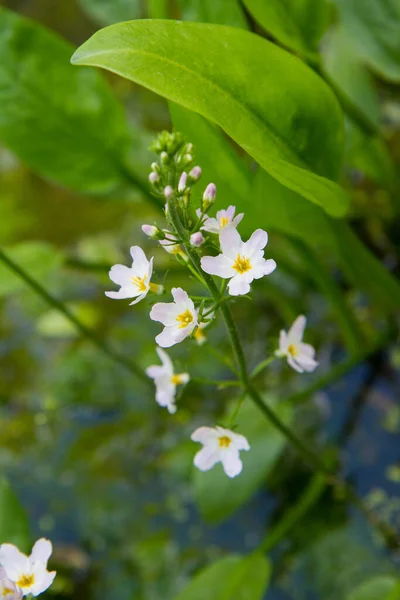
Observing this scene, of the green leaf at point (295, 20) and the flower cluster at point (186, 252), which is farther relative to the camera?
the green leaf at point (295, 20)

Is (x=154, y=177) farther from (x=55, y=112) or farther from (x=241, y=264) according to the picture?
(x=55, y=112)

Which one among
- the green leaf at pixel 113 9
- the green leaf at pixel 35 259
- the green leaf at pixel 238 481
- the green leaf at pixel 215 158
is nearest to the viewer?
the green leaf at pixel 215 158

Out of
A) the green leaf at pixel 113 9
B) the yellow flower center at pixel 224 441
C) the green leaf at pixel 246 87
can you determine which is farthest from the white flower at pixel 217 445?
the green leaf at pixel 113 9

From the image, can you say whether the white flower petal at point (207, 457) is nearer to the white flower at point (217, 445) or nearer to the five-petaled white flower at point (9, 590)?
the white flower at point (217, 445)

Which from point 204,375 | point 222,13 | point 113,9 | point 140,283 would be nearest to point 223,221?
point 140,283

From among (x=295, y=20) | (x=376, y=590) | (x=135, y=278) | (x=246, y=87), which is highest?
(x=295, y=20)

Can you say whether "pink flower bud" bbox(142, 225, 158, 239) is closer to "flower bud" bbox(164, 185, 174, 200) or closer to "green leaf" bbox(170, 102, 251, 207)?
"flower bud" bbox(164, 185, 174, 200)

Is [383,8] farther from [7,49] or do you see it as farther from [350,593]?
[350,593]
